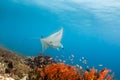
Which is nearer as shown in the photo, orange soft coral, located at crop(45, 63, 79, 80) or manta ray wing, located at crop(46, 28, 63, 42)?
orange soft coral, located at crop(45, 63, 79, 80)

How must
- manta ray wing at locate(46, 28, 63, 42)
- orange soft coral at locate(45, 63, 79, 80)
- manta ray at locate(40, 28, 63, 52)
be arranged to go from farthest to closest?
manta ray wing at locate(46, 28, 63, 42) < manta ray at locate(40, 28, 63, 52) < orange soft coral at locate(45, 63, 79, 80)

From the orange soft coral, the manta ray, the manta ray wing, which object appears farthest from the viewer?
the manta ray wing

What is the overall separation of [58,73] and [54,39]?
642 centimetres

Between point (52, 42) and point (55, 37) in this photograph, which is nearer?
point (52, 42)

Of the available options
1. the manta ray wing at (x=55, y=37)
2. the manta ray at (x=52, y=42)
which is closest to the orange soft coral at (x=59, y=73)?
the manta ray at (x=52, y=42)

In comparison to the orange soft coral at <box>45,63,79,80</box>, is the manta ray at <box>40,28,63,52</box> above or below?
above

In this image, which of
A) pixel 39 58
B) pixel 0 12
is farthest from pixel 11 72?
pixel 0 12

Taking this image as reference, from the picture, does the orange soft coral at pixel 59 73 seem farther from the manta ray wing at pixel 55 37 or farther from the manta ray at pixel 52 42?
the manta ray wing at pixel 55 37

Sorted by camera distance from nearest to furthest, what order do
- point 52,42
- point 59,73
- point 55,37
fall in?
point 59,73, point 52,42, point 55,37

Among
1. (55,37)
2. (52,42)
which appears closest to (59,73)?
(52,42)

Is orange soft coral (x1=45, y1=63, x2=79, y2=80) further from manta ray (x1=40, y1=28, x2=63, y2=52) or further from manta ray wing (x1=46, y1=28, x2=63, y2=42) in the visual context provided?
manta ray wing (x1=46, y1=28, x2=63, y2=42)

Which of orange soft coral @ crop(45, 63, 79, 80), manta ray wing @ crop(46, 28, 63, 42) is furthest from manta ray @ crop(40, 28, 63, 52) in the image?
orange soft coral @ crop(45, 63, 79, 80)

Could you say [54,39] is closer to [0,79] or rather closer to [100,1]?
[0,79]

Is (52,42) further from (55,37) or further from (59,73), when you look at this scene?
(59,73)
